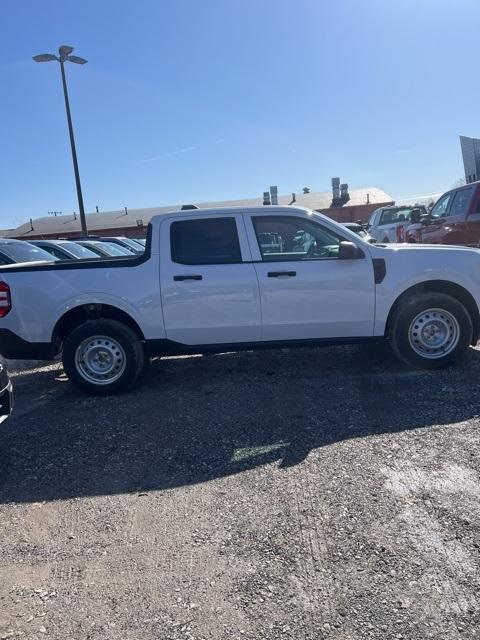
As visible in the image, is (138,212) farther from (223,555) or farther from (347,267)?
(223,555)

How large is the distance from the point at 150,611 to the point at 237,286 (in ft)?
11.3

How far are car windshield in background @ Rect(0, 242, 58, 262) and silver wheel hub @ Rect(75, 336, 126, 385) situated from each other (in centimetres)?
533

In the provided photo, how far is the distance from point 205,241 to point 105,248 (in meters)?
10.6

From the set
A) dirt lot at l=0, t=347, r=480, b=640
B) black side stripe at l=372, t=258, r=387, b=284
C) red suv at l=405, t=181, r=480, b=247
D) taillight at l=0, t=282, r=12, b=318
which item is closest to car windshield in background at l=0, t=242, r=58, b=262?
taillight at l=0, t=282, r=12, b=318

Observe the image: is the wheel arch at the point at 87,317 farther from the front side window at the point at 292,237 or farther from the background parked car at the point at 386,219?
the background parked car at the point at 386,219

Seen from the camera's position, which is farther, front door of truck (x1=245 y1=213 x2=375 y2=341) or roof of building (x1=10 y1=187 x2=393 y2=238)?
roof of building (x1=10 y1=187 x2=393 y2=238)

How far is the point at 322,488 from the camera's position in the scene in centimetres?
346

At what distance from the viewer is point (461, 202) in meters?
9.07

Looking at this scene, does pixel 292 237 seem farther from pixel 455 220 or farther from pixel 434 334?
pixel 455 220

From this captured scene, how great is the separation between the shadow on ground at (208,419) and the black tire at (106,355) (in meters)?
0.15

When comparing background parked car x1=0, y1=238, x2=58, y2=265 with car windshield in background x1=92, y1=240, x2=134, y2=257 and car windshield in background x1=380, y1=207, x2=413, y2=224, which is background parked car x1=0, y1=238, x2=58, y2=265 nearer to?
car windshield in background x1=92, y1=240, x2=134, y2=257

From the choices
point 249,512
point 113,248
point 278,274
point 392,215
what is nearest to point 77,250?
point 113,248

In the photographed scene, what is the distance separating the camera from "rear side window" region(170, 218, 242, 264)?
5.50 m

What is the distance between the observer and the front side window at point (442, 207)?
9.70 meters
